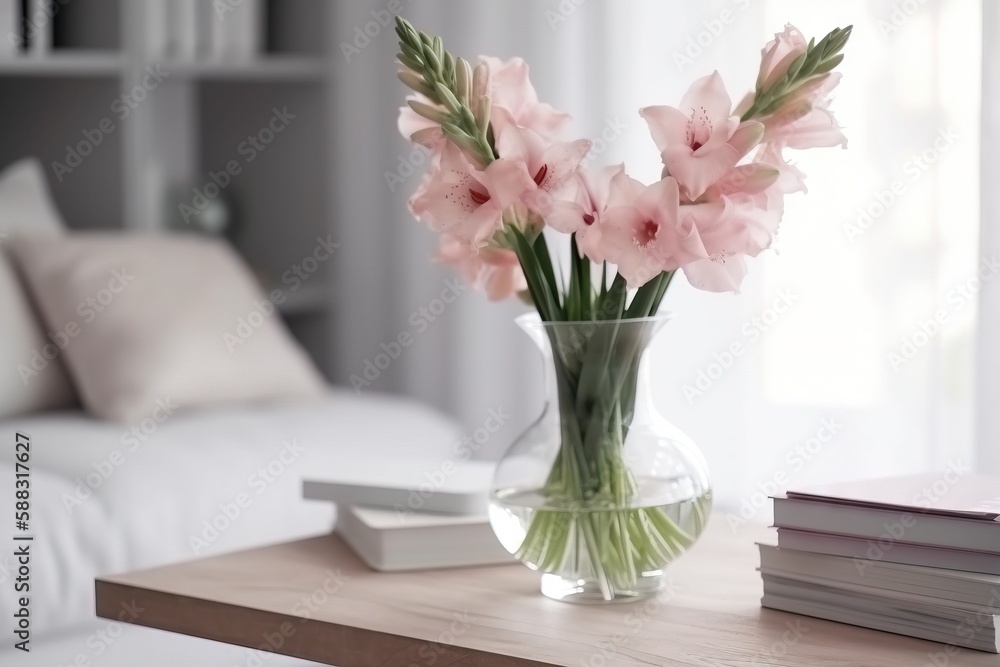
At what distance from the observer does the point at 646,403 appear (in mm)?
972

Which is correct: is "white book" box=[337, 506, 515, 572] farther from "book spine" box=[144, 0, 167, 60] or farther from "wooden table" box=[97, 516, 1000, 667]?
"book spine" box=[144, 0, 167, 60]

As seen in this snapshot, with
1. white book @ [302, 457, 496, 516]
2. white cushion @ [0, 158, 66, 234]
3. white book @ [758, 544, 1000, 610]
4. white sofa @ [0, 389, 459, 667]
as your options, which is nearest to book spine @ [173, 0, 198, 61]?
white cushion @ [0, 158, 66, 234]

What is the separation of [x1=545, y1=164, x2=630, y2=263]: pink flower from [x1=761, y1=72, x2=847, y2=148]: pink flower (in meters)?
0.13

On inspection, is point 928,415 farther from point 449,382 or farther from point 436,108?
point 436,108

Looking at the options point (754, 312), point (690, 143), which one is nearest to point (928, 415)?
point (754, 312)

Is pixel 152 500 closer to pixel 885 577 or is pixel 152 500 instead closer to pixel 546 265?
pixel 546 265

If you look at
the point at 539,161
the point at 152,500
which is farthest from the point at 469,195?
the point at 152,500

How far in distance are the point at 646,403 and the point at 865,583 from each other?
0.75ft

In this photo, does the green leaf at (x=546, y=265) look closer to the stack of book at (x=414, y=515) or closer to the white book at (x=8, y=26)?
the stack of book at (x=414, y=515)

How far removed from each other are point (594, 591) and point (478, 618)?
0.35 ft

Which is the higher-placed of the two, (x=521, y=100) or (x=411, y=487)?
(x=521, y=100)

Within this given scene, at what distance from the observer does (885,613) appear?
0.86m

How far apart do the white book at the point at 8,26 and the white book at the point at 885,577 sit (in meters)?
1.87

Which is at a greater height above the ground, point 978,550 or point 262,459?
point 978,550
